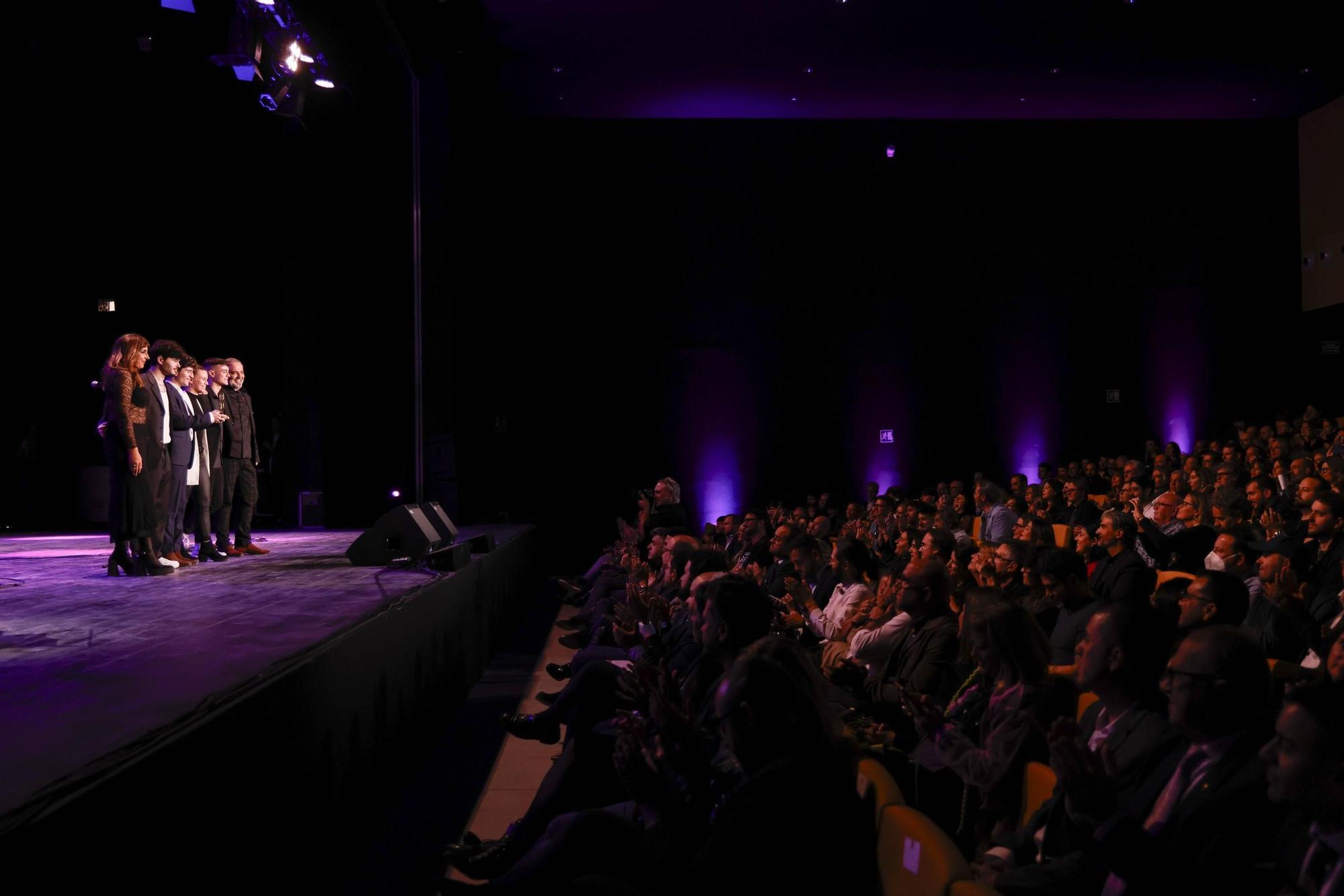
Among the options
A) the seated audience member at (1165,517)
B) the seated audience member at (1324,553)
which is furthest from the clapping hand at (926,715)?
the seated audience member at (1165,517)

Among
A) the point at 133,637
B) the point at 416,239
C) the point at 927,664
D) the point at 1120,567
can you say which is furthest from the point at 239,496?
the point at 1120,567

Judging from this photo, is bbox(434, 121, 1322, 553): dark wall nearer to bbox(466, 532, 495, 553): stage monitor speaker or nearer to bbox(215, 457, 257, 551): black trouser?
bbox(466, 532, 495, 553): stage monitor speaker

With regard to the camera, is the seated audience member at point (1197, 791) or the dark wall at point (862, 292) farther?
the dark wall at point (862, 292)

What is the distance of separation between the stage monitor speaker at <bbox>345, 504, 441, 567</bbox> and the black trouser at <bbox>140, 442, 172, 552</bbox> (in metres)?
0.97

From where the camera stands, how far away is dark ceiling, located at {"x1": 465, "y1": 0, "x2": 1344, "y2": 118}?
30.4ft

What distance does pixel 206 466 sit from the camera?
19.4 ft

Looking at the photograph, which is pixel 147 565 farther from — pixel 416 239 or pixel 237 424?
pixel 416 239

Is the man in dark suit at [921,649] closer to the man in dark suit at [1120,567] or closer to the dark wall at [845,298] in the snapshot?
the man in dark suit at [1120,567]

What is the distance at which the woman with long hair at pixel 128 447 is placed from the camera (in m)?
4.99

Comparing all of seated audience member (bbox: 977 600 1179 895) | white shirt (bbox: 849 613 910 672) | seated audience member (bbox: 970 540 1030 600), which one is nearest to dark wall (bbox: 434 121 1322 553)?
seated audience member (bbox: 970 540 1030 600)

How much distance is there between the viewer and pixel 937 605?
3.36 m

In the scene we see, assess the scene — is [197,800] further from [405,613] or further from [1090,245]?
[1090,245]

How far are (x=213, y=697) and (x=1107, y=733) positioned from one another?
5.95 ft

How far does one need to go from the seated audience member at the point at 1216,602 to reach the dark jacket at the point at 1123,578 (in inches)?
32.6
